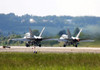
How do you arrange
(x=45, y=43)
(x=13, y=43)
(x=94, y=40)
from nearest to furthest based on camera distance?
1. (x=94, y=40)
2. (x=45, y=43)
3. (x=13, y=43)

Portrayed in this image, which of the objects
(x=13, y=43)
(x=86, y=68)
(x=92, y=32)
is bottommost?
(x=13, y=43)

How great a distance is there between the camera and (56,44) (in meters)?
121

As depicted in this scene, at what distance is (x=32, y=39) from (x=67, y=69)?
71.9 m

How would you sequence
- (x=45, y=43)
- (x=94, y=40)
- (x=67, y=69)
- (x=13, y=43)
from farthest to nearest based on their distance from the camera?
(x=13, y=43)
(x=45, y=43)
(x=94, y=40)
(x=67, y=69)

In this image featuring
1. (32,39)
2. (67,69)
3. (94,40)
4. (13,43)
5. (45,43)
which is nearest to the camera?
(67,69)

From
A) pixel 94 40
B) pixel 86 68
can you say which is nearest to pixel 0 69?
pixel 86 68

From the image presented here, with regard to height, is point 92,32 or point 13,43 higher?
point 92,32

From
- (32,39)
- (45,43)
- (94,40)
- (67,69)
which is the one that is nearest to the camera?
(67,69)

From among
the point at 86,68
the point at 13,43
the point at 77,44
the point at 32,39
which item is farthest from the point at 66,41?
the point at 86,68

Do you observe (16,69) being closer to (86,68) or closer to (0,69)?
(0,69)

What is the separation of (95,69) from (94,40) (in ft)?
205

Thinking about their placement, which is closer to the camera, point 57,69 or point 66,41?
point 57,69

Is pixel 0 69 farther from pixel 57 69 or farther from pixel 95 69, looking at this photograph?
pixel 95 69

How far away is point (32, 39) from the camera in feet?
338
